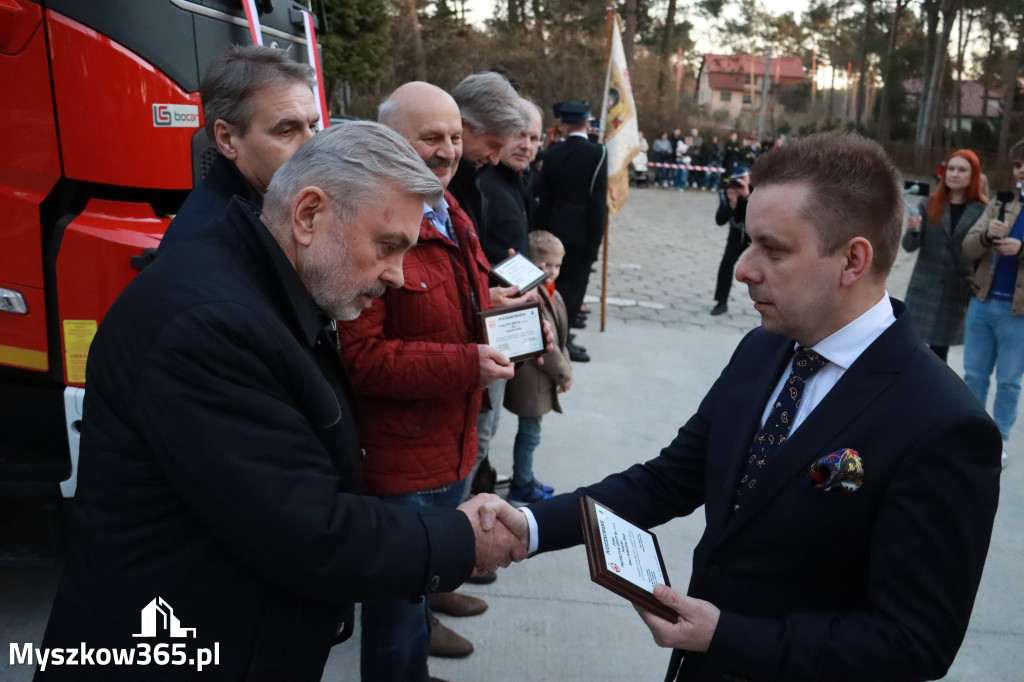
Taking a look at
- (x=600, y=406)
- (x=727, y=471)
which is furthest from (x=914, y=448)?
(x=600, y=406)

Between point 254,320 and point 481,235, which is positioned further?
point 481,235

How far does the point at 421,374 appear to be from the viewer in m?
2.54

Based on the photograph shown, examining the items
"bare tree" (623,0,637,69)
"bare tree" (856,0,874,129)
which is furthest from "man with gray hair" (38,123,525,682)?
"bare tree" (856,0,874,129)

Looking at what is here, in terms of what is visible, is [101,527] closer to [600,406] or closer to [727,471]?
[727,471]

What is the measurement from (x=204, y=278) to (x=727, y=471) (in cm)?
116

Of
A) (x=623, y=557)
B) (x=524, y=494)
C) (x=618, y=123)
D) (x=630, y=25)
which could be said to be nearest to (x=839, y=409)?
(x=623, y=557)

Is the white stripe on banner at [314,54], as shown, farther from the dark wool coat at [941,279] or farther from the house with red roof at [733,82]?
the house with red roof at [733,82]

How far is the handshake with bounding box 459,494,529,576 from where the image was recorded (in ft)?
6.40

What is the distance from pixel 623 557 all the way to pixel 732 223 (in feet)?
25.0

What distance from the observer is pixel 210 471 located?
141 centimetres

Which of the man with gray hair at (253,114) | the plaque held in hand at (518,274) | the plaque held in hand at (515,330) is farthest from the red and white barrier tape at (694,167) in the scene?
the man with gray hair at (253,114)

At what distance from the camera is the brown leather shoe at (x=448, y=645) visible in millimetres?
3297

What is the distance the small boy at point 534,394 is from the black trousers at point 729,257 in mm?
4599

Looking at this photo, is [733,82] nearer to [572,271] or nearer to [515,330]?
[572,271]
